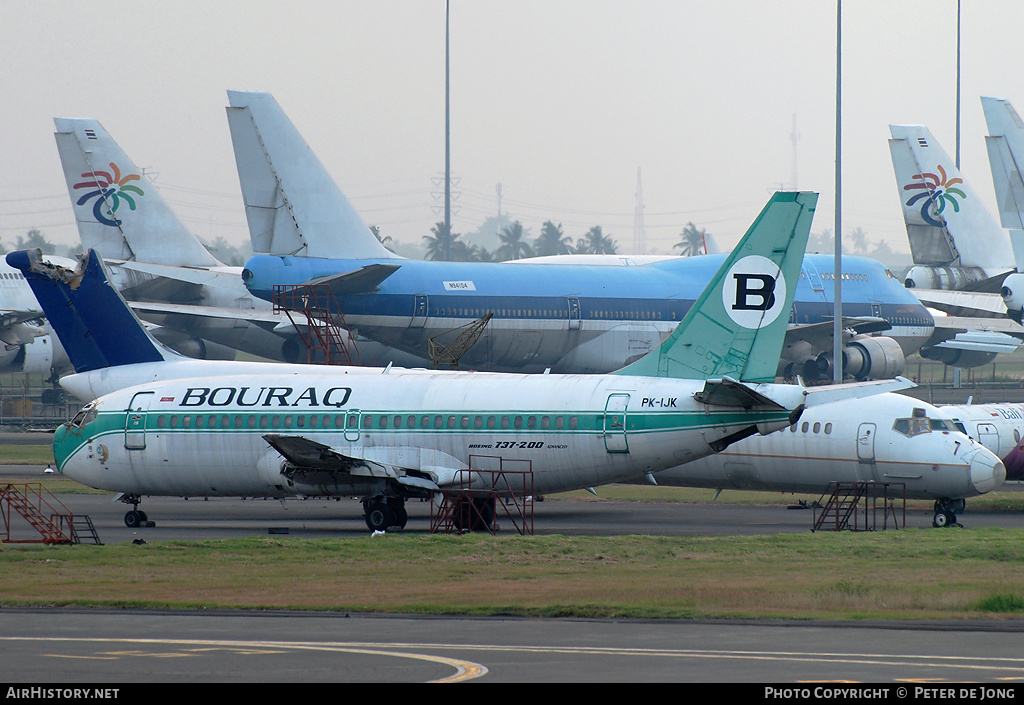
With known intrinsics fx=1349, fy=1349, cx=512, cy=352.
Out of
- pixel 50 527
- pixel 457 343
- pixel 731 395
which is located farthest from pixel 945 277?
pixel 50 527

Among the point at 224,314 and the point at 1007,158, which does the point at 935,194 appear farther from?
the point at 224,314

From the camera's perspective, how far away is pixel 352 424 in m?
31.8

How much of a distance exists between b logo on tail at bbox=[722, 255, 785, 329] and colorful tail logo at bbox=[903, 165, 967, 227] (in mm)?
54043

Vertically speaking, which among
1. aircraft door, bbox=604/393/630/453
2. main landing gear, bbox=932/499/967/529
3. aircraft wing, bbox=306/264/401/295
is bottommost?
main landing gear, bbox=932/499/967/529

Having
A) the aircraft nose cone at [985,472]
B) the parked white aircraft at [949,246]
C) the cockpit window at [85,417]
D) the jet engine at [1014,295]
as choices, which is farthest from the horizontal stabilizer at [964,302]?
the cockpit window at [85,417]

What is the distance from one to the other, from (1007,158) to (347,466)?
3870 cm

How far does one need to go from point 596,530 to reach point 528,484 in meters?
2.39

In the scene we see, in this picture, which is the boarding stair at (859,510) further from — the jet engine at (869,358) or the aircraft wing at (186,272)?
the aircraft wing at (186,272)

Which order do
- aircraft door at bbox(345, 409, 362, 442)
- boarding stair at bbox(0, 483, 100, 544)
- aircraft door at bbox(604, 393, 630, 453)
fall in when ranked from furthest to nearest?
aircraft door at bbox(345, 409, 362, 442) → aircraft door at bbox(604, 393, 630, 453) → boarding stair at bbox(0, 483, 100, 544)

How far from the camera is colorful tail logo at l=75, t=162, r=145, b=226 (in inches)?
2512

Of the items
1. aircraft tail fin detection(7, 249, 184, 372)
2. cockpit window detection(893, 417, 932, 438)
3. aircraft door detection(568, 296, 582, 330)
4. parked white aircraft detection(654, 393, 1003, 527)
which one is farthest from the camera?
aircraft door detection(568, 296, 582, 330)

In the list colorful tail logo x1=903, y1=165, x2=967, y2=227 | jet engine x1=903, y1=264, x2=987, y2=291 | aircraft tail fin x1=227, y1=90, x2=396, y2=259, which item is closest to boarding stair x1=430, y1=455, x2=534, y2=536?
aircraft tail fin x1=227, y1=90, x2=396, y2=259

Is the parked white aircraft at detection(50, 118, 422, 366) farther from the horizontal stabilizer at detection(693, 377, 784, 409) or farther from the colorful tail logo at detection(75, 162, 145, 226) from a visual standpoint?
the horizontal stabilizer at detection(693, 377, 784, 409)

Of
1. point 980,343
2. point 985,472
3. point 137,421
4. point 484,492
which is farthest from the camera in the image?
point 980,343
